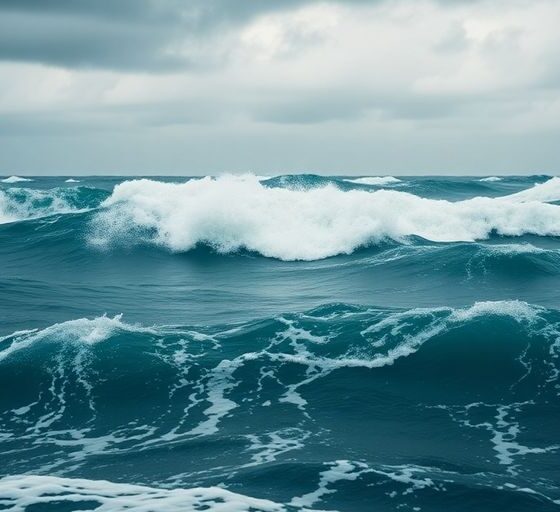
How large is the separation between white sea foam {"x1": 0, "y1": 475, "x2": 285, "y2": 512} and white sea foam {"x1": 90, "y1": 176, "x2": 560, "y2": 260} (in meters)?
20.0

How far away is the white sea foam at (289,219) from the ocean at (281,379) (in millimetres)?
910

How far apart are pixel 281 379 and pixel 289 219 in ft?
62.2

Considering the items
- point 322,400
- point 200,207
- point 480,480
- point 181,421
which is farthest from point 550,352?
point 200,207

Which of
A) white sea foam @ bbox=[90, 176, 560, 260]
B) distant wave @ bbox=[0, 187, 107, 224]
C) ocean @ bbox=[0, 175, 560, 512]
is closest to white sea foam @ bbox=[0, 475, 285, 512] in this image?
ocean @ bbox=[0, 175, 560, 512]

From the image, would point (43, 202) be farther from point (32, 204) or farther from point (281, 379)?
point (281, 379)

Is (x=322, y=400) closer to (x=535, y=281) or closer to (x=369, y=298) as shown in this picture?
(x=369, y=298)

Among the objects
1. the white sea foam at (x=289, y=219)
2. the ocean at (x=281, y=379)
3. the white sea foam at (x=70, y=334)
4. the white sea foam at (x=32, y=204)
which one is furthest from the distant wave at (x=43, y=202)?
the white sea foam at (x=70, y=334)

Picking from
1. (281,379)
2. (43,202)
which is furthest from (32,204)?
(281,379)

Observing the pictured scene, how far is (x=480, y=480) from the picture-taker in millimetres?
9250

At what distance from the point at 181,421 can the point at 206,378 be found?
6.61 feet

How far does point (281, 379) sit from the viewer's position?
45.1ft

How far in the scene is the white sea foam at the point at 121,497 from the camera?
26.7ft

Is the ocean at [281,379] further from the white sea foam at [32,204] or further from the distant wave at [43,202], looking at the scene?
the distant wave at [43,202]

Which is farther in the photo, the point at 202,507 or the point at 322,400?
the point at 322,400
